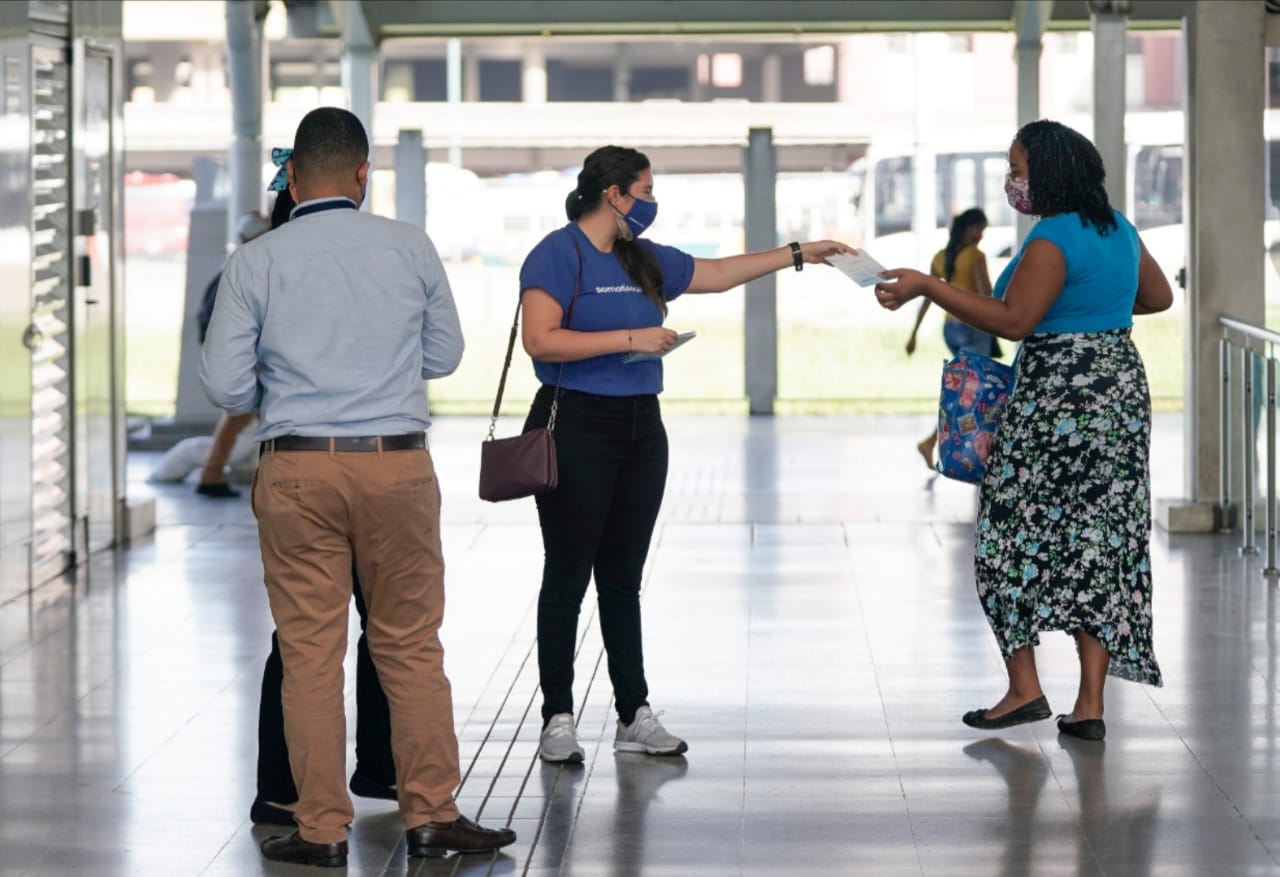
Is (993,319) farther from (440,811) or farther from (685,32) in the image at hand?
(685,32)

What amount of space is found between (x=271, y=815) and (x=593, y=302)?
1.50 metres

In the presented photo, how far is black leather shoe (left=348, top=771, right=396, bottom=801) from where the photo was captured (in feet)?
17.5

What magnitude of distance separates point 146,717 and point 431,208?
12284 millimetres

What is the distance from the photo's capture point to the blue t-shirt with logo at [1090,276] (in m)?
5.75

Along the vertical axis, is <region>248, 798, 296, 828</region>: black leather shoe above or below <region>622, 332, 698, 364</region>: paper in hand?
below

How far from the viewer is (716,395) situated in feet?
58.3

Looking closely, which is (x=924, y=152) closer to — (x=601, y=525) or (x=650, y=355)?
(x=601, y=525)

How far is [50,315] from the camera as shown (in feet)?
29.9

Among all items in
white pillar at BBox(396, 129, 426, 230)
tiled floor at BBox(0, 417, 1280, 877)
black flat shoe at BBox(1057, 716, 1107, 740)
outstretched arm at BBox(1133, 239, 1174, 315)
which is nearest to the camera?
tiled floor at BBox(0, 417, 1280, 877)

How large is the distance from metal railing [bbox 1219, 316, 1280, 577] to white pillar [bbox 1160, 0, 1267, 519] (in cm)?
9

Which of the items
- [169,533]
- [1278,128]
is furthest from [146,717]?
[1278,128]

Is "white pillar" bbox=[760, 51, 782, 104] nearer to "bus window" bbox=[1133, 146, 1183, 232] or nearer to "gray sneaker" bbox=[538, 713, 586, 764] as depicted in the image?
"bus window" bbox=[1133, 146, 1183, 232]

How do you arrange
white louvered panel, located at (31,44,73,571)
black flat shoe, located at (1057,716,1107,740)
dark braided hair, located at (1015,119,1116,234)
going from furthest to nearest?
white louvered panel, located at (31,44,73,571) → black flat shoe, located at (1057,716,1107,740) → dark braided hair, located at (1015,119,1116,234)

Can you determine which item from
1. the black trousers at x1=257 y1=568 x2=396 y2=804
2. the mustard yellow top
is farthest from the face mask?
the mustard yellow top
